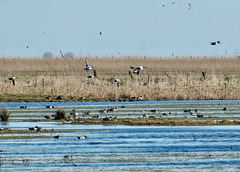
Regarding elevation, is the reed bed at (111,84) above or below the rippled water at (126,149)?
above

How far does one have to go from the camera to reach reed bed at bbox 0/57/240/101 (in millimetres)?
39750

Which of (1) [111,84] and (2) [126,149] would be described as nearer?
(2) [126,149]

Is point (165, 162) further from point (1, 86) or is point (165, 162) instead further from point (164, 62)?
point (164, 62)

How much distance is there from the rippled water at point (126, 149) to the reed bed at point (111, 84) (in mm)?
12457

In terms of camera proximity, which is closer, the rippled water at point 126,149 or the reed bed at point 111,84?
the rippled water at point 126,149

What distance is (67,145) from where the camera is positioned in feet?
69.8

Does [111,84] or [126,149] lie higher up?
[111,84]

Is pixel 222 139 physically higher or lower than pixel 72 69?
lower

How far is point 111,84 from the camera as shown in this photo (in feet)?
154

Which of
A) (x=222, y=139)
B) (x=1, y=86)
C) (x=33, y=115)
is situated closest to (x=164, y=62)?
(x=1, y=86)

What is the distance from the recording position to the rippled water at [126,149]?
58.1 ft

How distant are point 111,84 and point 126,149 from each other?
1051 inches

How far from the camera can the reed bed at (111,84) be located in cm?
3975

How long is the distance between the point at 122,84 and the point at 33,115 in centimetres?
1666
